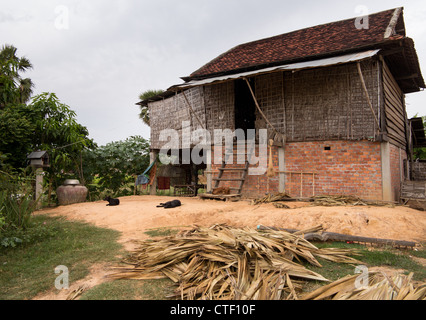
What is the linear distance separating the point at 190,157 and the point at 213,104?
4.62m

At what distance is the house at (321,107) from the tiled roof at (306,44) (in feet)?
0.13

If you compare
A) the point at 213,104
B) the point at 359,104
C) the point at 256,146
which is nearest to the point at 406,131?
the point at 359,104

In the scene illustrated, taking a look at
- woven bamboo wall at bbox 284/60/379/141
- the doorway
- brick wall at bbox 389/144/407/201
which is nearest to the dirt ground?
brick wall at bbox 389/144/407/201

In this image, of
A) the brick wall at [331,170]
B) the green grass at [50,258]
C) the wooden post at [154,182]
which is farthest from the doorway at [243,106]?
the green grass at [50,258]

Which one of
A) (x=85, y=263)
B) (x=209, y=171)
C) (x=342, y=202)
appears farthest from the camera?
(x=209, y=171)

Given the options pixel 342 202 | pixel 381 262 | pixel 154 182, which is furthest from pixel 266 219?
pixel 154 182

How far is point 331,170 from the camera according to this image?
794 centimetres

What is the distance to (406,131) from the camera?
10.8 meters

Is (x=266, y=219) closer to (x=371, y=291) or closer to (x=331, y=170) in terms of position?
(x=331, y=170)

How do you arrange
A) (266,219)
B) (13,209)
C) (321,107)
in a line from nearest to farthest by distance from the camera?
1. (13,209)
2. (266,219)
3. (321,107)

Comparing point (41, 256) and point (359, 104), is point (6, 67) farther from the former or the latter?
point (359, 104)

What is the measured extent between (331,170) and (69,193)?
28.2ft

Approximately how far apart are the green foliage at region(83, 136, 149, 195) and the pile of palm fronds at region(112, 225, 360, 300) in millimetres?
8421

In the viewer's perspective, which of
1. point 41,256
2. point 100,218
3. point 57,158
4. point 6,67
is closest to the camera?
point 41,256
